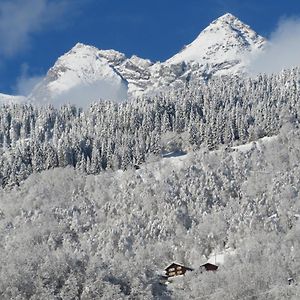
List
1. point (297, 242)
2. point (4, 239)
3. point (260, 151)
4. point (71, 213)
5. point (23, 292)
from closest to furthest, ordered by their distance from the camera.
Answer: point (23, 292), point (297, 242), point (4, 239), point (71, 213), point (260, 151)

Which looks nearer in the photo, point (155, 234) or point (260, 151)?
point (155, 234)

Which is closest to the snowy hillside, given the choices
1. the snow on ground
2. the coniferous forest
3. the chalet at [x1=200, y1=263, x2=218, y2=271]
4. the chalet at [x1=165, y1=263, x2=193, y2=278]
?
the coniferous forest

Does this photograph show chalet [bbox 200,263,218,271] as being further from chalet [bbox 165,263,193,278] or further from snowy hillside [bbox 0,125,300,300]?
chalet [bbox 165,263,193,278]

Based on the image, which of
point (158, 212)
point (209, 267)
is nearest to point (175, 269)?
point (209, 267)

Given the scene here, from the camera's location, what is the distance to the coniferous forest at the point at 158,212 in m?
107

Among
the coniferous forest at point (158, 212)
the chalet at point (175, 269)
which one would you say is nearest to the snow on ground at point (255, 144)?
the coniferous forest at point (158, 212)

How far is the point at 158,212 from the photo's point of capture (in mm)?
165125

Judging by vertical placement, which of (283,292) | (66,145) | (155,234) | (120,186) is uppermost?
(66,145)

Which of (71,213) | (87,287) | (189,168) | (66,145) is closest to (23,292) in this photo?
(87,287)

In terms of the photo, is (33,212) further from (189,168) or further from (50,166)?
(189,168)

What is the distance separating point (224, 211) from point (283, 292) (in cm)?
5341

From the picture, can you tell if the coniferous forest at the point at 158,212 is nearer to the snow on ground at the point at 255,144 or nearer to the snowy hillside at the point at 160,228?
the snowy hillside at the point at 160,228

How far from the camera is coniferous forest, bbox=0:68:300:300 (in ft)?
352

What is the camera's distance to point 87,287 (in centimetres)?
10106
